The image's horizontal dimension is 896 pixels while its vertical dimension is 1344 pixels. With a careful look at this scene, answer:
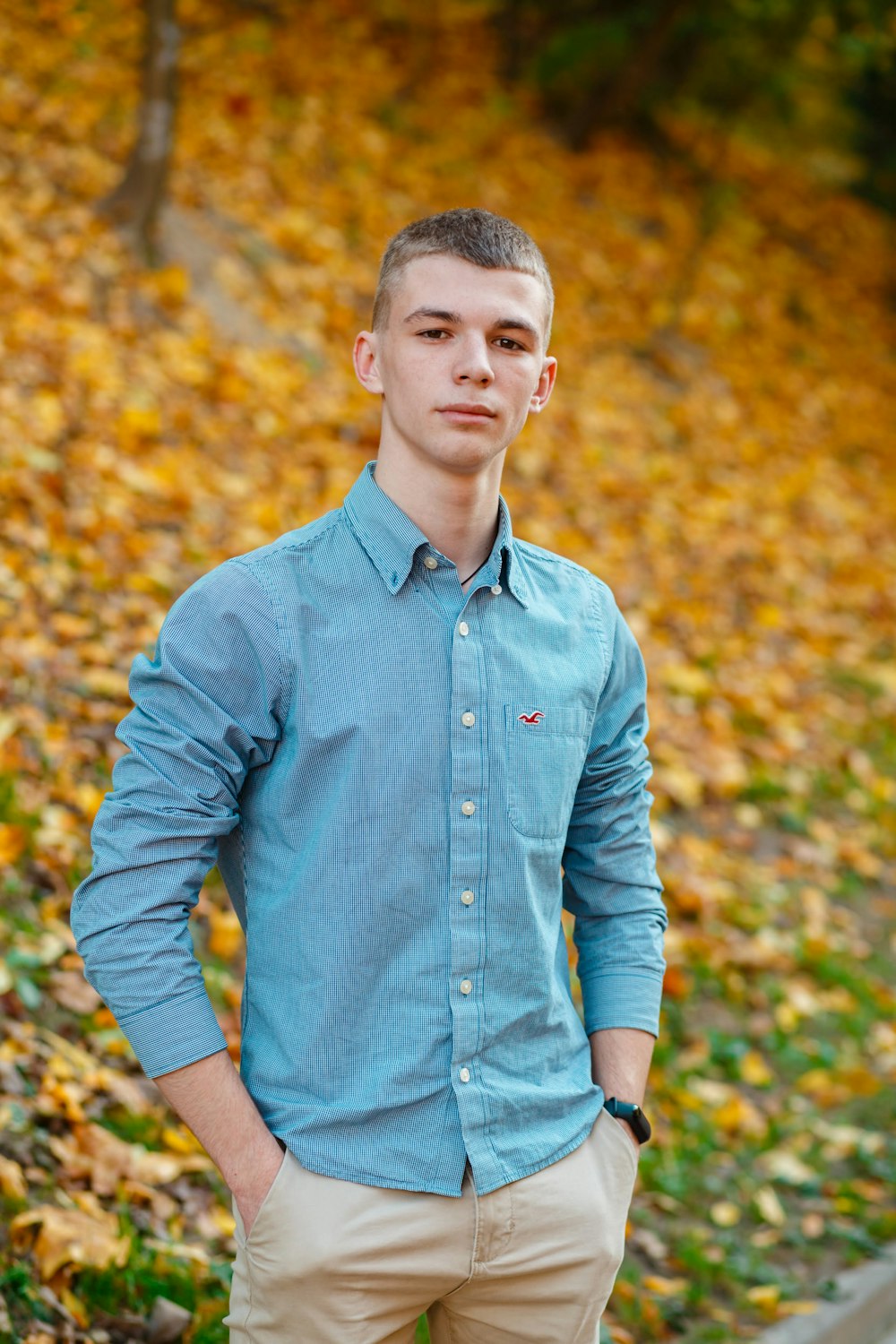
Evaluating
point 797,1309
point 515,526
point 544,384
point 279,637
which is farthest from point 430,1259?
point 515,526

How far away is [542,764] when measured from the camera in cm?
208

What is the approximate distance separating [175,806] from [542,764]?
574 mm

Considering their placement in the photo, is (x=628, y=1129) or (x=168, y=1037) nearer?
(x=168, y=1037)

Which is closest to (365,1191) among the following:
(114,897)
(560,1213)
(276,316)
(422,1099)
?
(422,1099)

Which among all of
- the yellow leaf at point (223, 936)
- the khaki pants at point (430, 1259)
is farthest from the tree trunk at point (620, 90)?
the khaki pants at point (430, 1259)

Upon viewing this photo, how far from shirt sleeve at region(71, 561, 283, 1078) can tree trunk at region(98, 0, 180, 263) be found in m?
6.28

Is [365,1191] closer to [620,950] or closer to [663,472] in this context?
[620,950]

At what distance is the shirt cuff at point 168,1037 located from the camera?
1838 mm

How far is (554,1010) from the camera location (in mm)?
2109

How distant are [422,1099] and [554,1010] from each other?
29cm

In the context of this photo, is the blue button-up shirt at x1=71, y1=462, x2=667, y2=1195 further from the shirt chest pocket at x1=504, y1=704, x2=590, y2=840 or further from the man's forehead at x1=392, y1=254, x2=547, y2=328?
the man's forehead at x1=392, y1=254, x2=547, y2=328

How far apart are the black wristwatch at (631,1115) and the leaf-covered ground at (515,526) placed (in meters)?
1.20

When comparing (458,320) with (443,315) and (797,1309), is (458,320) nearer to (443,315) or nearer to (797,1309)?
(443,315)

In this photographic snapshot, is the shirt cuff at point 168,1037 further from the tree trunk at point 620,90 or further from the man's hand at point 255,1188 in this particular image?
the tree trunk at point 620,90
